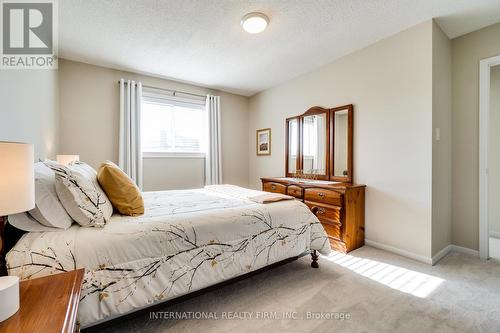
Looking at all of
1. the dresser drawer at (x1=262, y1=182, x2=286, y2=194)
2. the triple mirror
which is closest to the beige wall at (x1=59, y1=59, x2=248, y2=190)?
the dresser drawer at (x1=262, y1=182, x2=286, y2=194)

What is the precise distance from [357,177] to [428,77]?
1.34 meters

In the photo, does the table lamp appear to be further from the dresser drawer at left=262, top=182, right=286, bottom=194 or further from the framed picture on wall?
the framed picture on wall

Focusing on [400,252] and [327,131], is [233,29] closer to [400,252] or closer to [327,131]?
[327,131]

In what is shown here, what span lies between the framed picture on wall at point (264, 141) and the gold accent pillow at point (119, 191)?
3145mm

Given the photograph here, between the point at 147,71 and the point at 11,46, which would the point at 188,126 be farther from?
the point at 11,46

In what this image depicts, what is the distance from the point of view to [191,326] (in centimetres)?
149

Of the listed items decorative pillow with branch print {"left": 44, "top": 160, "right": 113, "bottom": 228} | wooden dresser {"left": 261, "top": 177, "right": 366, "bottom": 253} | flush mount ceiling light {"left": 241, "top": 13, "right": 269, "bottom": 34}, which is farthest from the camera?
wooden dresser {"left": 261, "top": 177, "right": 366, "bottom": 253}

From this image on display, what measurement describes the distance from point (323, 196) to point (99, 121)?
11.5 ft

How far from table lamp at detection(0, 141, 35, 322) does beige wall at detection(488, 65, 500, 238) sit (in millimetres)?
4398

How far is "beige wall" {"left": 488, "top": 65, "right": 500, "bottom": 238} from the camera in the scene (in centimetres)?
294

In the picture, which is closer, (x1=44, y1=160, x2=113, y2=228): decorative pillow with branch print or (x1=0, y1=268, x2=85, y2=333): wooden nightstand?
(x1=0, y1=268, x2=85, y2=333): wooden nightstand

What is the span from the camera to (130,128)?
3.62m

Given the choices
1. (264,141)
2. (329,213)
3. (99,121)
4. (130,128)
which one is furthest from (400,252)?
(99,121)

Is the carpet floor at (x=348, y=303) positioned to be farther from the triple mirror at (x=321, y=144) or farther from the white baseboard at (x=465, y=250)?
the triple mirror at (x=321, y=144)
